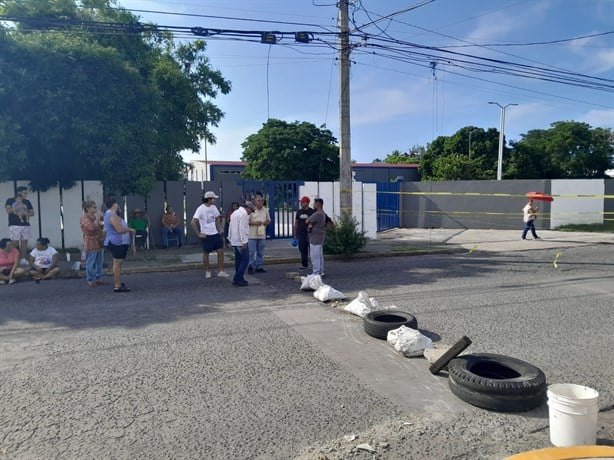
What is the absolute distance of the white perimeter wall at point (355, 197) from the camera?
16359mm

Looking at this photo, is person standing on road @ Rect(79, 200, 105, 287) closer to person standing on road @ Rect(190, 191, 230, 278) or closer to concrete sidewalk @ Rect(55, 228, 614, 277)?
concrete sidewalk @ Rect(55, 228, 614, 277)

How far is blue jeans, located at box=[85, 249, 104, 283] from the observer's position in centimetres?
899

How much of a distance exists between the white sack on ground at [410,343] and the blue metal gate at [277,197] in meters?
10.9

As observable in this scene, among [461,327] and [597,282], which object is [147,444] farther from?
[597,282]

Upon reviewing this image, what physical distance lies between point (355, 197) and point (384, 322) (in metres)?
10.6

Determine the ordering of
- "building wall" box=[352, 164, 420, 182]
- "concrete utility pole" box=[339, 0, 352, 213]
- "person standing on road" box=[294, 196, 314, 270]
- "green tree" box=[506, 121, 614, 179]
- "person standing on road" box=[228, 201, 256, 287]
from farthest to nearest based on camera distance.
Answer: "building wall" box=[352, 164, 420, 182] < "green tree" box=[506, 121, 614, 179] < "concrete utility pole" box=[339, 0, 352, 213] < "person standing on road" box=[294, 196, 314, 270] < "person standing on road" box=[228, 201, 256, 287]

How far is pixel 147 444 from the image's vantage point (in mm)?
3453

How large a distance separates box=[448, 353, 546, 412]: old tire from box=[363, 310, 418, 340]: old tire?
1.42 meters

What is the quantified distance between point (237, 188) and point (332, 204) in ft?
11.2

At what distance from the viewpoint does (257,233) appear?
34.1 feet

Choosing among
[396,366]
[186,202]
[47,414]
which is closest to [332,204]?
[186,202]

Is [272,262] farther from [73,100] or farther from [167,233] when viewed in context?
[73,100]

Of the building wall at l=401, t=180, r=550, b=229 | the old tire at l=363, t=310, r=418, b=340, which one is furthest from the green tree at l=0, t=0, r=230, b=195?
the building wall at l=401, t=180, r=550, b=229

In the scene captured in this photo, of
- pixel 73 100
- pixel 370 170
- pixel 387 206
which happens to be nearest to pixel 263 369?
pixel 73 100
